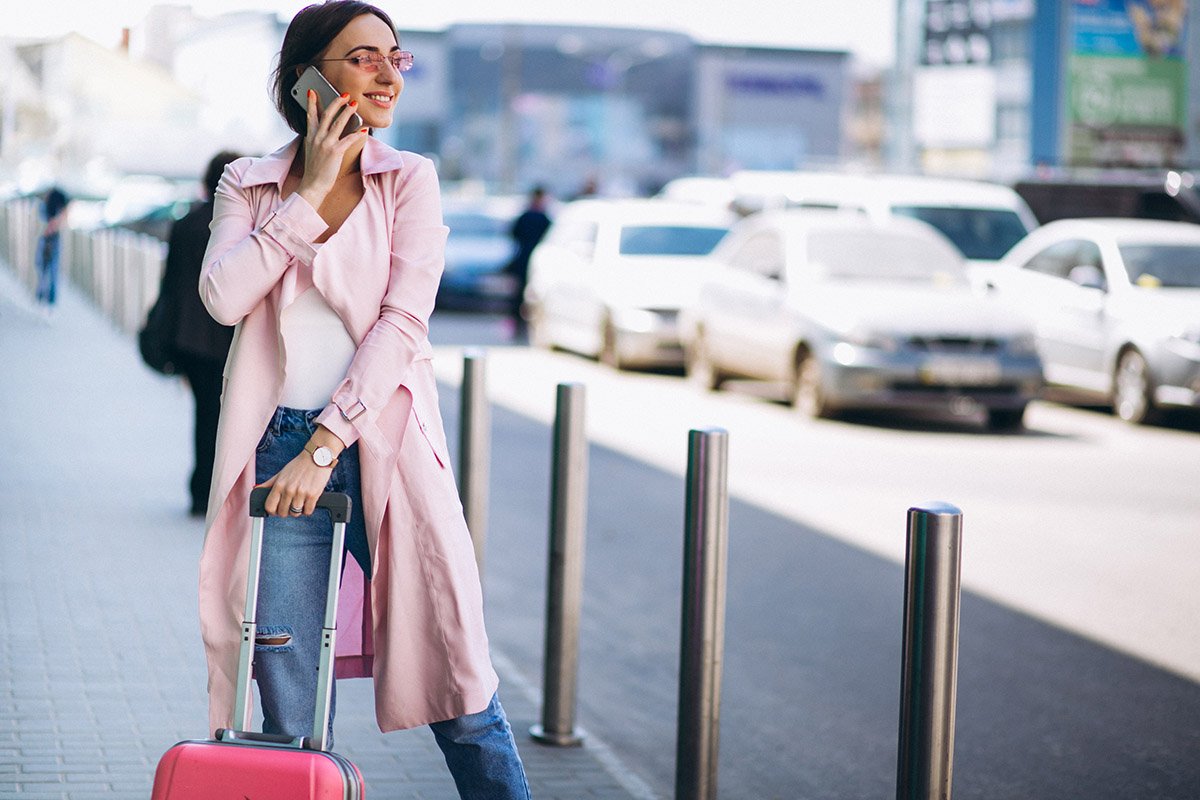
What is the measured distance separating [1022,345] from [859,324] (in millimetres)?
1265

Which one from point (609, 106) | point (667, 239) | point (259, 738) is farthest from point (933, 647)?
point (609, 106)

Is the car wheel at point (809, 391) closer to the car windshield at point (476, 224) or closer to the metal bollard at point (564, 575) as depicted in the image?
the metal bollard at point (564, 575)

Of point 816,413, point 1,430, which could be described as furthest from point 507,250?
point 1,430

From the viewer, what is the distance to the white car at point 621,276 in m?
17.7

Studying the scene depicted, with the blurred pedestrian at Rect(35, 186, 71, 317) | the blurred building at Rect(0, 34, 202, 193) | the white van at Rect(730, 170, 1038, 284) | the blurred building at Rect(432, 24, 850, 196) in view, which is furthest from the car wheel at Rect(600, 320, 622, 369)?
the blurred building at Rect(432, 24, 850, 196)

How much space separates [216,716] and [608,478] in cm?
784

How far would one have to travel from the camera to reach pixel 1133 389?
14.5m

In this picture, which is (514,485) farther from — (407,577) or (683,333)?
(407,577)

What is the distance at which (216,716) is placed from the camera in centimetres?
331

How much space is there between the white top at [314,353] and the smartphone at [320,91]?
0.30 meters

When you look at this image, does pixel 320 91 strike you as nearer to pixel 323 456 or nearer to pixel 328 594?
pixel 323 456

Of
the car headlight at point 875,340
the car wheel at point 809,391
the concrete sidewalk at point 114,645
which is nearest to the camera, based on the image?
the concrete sidewalk at point 114,645

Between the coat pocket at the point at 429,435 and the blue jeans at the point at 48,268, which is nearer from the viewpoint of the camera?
the coat pocket at the point at 429,435

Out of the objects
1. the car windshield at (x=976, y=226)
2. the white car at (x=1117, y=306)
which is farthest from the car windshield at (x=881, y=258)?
the car windshield at (x=976, y=226)
